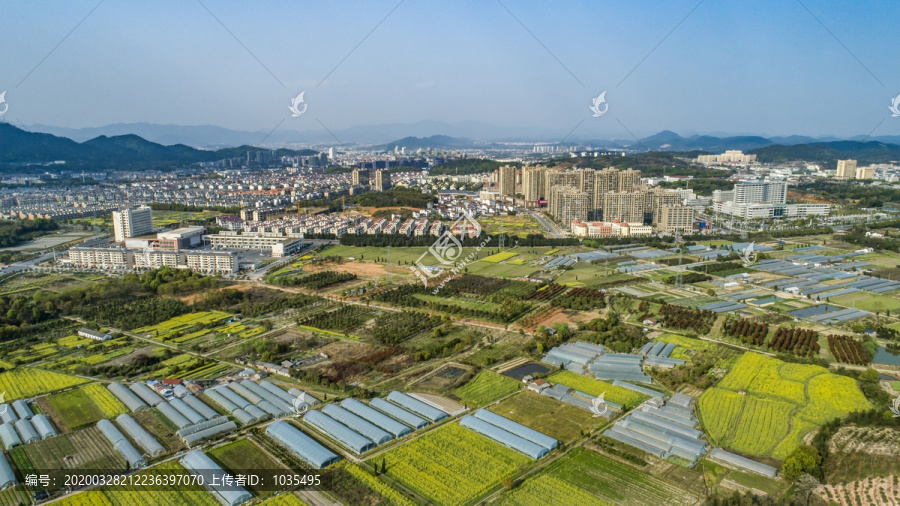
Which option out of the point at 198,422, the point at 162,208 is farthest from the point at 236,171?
the point at 198,422

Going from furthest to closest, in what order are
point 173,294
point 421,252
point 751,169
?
point 751,169
point 421,252
point 173,294

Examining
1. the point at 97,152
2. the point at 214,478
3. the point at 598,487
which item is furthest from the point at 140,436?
the point at 97,152

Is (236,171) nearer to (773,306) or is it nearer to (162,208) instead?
(162,208)

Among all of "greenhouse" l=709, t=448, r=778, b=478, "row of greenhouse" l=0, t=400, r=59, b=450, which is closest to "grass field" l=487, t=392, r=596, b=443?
"greenhouse" l=709, t=448, r=778, b=478

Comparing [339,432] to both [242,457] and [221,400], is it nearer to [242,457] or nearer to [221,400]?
[242,457]

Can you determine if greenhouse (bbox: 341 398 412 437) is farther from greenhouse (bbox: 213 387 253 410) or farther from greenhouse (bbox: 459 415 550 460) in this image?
greenhouse (bbox: 213 387 253 410)
